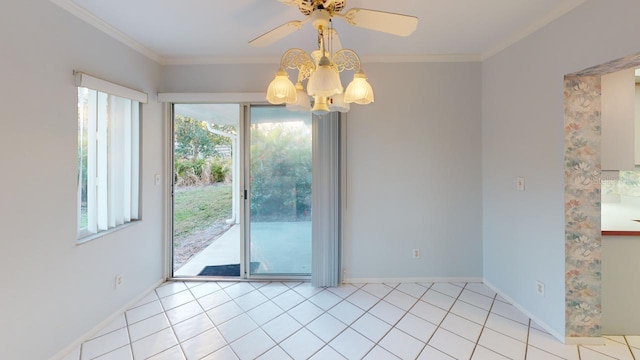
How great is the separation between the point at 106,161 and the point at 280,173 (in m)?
1.58

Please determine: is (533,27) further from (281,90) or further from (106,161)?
(106,161)

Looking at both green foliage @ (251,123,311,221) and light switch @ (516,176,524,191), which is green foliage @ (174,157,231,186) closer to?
green foliage @ (251,123,311,221)

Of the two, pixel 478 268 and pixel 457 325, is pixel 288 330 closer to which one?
pixel 457 325

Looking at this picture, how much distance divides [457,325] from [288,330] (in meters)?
1.39

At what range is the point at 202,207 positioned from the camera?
490 cm

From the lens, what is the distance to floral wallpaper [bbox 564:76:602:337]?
189 cm

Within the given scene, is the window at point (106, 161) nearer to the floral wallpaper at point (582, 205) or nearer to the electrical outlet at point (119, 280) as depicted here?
the electrical outlet at point (119, 280)

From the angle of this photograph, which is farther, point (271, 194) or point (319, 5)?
point (271, 194)

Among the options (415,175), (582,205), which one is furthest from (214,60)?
(582,205)

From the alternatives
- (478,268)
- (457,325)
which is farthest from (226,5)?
(478,268)

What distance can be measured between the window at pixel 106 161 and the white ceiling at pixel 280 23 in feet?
2.06

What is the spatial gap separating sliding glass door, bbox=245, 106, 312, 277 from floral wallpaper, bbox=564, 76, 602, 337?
222 cm

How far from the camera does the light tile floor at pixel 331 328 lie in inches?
70.3

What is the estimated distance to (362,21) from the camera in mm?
1290
